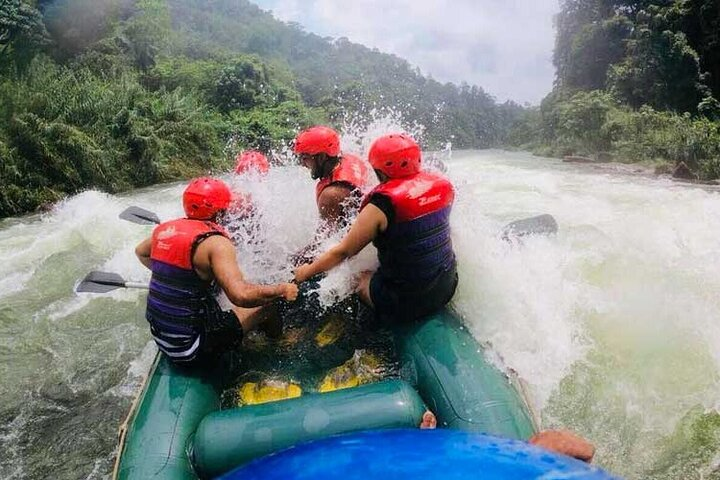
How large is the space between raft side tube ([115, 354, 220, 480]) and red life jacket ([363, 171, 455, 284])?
52.7 inches

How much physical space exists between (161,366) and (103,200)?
10.3 meters

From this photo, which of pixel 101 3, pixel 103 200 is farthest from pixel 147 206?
pixel 101 3

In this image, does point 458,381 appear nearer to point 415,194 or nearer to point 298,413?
point 298,413

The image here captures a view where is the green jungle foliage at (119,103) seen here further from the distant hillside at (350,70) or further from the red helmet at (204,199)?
the distant hillside at (350,70)

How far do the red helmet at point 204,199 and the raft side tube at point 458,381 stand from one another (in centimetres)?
140

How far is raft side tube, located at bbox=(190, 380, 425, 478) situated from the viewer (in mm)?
2588

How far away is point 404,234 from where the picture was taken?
321cm

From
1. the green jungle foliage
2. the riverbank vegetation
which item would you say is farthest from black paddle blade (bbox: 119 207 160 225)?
the riverbank vegetation

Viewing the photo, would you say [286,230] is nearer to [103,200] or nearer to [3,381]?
[3,381]

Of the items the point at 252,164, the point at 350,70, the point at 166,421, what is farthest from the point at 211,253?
the point at 350,70

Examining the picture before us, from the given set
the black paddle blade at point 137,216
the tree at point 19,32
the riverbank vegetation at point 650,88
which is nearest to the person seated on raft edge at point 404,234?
the black paddle blade at point 137,216

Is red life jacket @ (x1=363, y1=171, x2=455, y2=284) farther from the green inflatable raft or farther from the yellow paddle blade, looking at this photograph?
the yellow paddle blade

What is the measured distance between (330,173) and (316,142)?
27 centimetres

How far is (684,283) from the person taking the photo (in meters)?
5.21
